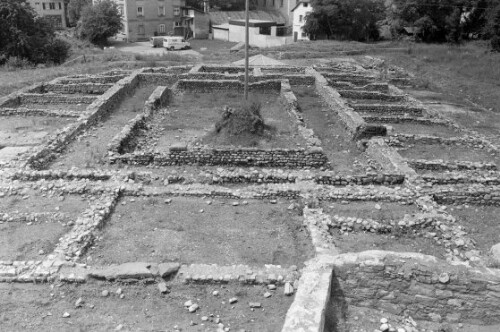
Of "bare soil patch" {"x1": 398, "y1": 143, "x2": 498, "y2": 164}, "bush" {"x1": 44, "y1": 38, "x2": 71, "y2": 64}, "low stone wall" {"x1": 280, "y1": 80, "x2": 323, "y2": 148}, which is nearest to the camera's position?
"low stone wall" {"x1": 280, "y1": 80, "x2": 323, "y2": 148}

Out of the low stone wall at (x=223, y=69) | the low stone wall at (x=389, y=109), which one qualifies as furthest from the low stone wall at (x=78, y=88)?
the low stone wall at (x=389, y=109)

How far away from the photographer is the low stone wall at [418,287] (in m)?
5.75

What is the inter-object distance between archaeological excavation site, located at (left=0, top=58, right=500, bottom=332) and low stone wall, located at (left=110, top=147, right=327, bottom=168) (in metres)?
0.04

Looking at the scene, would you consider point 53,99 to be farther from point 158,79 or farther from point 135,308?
point 135,308

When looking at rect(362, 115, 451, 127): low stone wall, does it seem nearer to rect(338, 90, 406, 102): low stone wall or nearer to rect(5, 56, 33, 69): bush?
rect(338, 90, 406, 102): low stone wall

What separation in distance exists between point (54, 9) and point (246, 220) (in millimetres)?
54316

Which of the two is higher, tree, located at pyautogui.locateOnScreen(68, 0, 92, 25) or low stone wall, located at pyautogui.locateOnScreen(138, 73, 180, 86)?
tree, located at pyautogui.locateOnScreen(68, 0, 92, 25)

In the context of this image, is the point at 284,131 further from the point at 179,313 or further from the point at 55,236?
the point at 179,313

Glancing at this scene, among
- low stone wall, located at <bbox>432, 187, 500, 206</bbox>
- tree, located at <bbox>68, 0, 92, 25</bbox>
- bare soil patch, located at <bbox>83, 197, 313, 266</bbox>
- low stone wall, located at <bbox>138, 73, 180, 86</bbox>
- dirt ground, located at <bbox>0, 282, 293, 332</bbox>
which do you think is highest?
tree, located at <bbox>68, 0, 92, 25</bbox>

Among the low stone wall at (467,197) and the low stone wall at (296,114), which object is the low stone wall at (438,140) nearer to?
the low stone wall at (296,114)

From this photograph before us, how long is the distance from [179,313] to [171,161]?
18.8 ft

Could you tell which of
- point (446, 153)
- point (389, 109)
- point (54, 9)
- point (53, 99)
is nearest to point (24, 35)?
point (53, 99)

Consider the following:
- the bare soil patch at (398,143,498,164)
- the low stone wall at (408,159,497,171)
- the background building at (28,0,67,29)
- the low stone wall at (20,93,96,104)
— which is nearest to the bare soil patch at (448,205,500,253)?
the low stone wall at (408,159,497,171)

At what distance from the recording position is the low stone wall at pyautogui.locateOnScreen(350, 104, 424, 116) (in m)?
16.9
